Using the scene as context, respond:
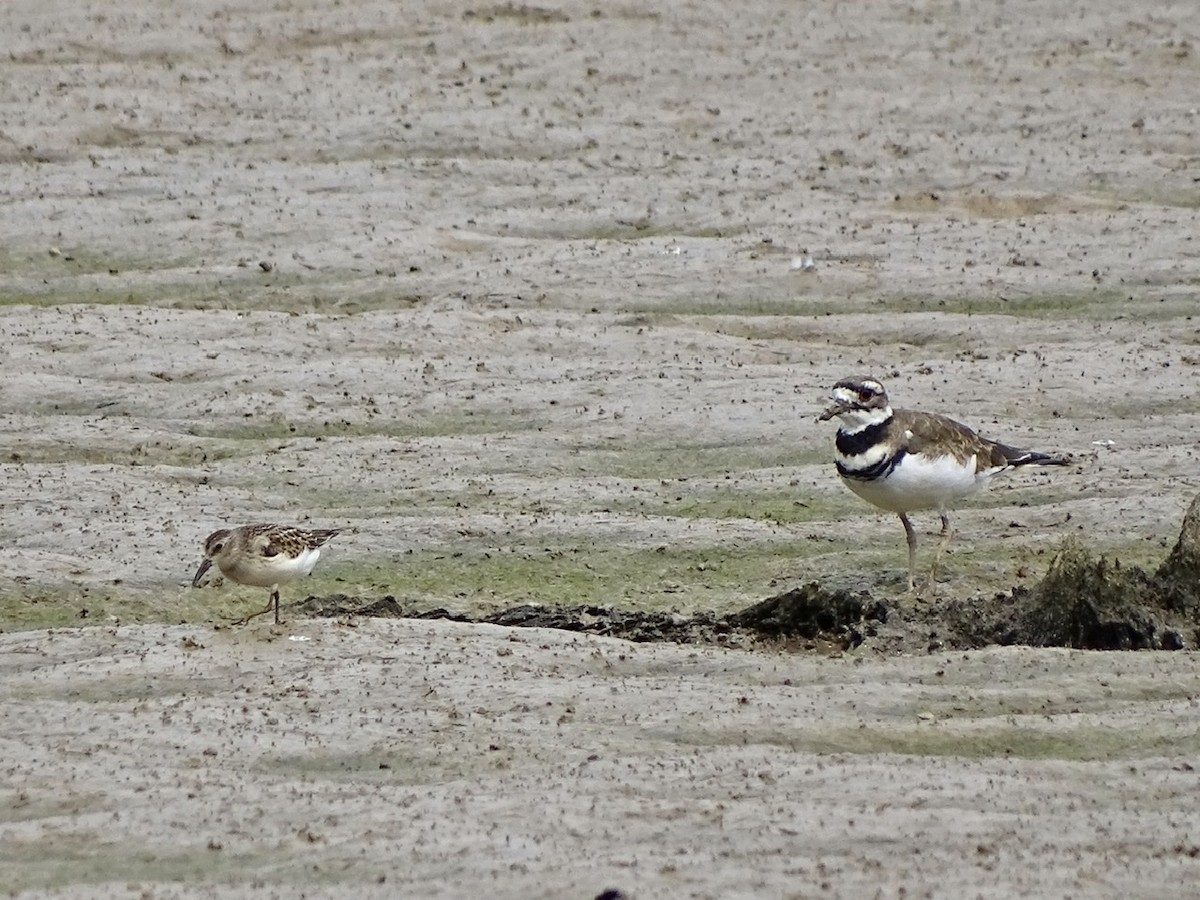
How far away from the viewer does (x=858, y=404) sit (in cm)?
1141

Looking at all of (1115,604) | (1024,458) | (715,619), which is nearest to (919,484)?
(1024,458)

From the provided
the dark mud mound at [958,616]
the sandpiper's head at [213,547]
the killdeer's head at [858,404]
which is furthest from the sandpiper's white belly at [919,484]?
the sandpiper's head at [213,547]

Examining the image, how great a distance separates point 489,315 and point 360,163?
245 cm

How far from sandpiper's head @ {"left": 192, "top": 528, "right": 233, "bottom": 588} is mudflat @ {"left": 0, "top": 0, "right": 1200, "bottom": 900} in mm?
320

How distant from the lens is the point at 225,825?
7703 mm

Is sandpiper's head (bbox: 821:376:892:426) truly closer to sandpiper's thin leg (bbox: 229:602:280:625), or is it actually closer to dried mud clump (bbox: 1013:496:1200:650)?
dried mud clump (bbox: 1013:496:1200:650)

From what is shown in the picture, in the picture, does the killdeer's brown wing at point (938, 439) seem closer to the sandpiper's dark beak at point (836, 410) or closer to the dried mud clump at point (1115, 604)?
the sandpiper's dark beak at point (836, 410)

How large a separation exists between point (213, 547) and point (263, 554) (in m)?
0.44

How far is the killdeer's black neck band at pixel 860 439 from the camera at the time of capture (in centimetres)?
1115

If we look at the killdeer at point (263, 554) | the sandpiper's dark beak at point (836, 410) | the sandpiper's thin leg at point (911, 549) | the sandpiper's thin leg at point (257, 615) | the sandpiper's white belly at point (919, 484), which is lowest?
the sandpiper's thin leg at point (257, 615)

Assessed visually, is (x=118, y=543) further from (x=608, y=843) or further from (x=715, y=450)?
(x=608, y=843)

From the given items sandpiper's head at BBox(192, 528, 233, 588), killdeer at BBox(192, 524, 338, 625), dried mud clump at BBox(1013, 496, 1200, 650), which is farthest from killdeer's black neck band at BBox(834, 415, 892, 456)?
sandpiper's head at BBox(192, 528, 233, 588)

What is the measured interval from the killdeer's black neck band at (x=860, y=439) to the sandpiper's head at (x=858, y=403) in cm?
8

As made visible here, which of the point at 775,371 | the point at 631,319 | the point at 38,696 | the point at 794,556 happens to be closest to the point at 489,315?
the point at 631,319
